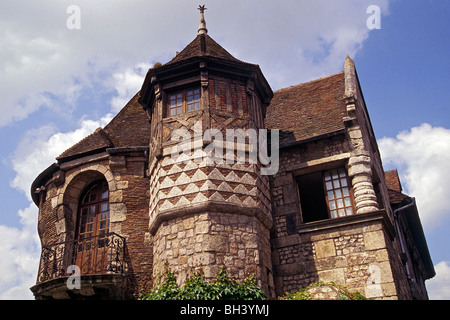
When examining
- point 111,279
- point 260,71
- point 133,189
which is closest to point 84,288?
point 111,279

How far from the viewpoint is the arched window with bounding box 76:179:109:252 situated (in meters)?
10.7

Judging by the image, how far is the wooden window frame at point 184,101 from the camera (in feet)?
34.0

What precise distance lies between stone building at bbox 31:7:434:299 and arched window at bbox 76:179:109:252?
31 mm

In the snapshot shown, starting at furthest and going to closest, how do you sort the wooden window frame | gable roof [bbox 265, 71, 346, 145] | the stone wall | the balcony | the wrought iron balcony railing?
1. gable roof [bbox 265, 71, 346, 145]
2. the wooden window frame
3. the stone wall
4. the wrought iron balcony railing
5. the balcony

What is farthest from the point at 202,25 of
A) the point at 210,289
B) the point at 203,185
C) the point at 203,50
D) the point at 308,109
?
the point at 210,289

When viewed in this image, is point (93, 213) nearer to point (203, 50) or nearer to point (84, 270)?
point (84, 270)

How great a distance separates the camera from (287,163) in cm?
1127

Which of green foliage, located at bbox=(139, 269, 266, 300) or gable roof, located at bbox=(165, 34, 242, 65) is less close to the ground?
gable roof, located at bbox=(165, 34, 242, 65)

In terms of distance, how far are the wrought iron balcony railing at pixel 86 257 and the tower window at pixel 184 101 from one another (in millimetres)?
3007

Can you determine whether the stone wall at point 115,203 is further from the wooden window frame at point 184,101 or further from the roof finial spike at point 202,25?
the roof finial spike at point 202,25

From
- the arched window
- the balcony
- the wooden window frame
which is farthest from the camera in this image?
the arched window

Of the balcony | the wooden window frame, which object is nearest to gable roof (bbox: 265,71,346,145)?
the wooden window frame

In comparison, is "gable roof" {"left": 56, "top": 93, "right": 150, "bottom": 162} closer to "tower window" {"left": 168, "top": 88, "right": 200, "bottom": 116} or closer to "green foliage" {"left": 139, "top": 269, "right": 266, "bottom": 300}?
"tower window" {"left": 168, "top": 88, "right": 200, "bottom": 116}
